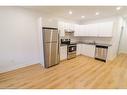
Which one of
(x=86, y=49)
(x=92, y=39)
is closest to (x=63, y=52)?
(x=86, y=49)

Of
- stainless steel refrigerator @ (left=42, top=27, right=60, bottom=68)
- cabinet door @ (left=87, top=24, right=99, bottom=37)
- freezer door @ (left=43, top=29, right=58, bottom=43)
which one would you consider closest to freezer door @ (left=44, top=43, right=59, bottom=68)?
stainless steel refrigerator @ (left=42, top=27, right=60, bottom=68)

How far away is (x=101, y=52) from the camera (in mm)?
4570

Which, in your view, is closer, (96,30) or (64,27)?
(64,27)

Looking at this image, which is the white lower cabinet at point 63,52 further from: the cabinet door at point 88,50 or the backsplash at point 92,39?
the cabinet door at point 88,50

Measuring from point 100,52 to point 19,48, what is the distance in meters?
3.96

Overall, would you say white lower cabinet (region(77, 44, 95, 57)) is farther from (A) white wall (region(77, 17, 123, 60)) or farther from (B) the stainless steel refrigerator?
(B) the stainless steel refrigerator

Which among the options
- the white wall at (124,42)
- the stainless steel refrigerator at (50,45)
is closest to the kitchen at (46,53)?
the stainless steel refrigerator at (50,45)

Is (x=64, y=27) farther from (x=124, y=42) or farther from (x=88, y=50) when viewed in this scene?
(x=124, y=42)

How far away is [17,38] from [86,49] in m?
3.89

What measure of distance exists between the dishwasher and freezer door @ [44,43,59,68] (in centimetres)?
234

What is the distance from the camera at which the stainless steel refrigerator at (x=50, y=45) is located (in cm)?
344

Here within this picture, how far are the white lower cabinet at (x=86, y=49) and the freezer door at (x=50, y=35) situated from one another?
7.44ft
